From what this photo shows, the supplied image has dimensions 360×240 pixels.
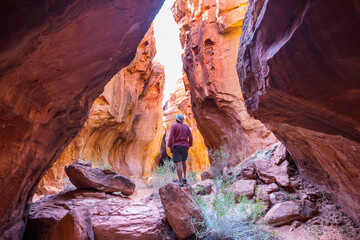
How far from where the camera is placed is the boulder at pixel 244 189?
13.3ft

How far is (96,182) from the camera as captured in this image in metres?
4.07

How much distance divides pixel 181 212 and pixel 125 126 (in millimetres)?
10328

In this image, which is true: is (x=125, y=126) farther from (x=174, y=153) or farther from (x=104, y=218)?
(x=104, y=218)

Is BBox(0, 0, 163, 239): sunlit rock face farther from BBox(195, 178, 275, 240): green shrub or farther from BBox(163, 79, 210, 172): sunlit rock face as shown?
BBox(163, 79, 210, 172): sunlit rock face

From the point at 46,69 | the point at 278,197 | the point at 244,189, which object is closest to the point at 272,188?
the point at 278,197

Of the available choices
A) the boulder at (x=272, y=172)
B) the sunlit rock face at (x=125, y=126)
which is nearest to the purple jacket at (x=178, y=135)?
the boulder at (x=272, y=172)

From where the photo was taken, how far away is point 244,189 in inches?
164

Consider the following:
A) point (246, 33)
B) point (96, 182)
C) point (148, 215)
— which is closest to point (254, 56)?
point (246, 33)

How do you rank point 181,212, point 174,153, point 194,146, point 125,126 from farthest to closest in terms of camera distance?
point 194,146
point 125,126
point 174,153
point 181,212

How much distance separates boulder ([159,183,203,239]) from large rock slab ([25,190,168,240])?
0.85 ft

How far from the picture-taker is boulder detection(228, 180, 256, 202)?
13.3ft

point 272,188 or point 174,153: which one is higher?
point 174,153

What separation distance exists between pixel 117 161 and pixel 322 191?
41.3 feet

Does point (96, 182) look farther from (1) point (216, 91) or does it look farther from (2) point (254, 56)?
(1) point (216, 91)
